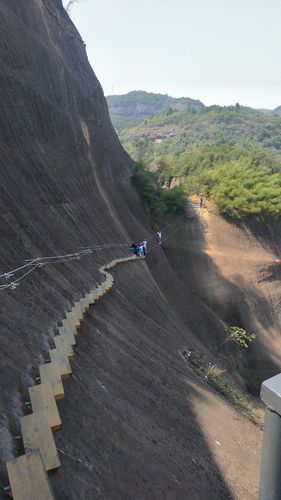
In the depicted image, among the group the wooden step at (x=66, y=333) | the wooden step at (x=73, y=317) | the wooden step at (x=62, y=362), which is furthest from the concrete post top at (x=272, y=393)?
the wooden step at (x=73, y=317)

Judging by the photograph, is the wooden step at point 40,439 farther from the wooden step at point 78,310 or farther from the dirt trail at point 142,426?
the wooden step at point 78,310

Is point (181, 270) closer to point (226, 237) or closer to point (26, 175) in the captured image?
point (226, 237)

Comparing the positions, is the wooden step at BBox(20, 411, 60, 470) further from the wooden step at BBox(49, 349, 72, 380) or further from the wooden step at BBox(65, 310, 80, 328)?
the wooden step at BBox(65, 310, 80, 328)

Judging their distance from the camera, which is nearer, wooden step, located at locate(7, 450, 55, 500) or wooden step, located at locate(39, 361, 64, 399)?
wooden step, located at locate(7, 450, 55, 500)

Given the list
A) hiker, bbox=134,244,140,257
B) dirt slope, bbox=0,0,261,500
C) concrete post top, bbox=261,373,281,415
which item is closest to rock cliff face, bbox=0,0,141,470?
dirt slope, bbox=0,0,261,500

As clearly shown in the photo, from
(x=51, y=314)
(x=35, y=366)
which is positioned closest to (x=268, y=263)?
(x=51, y=314)

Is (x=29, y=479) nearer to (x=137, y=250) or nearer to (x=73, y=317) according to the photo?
(x=73, y=317)

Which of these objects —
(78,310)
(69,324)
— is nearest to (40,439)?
(69,324)
